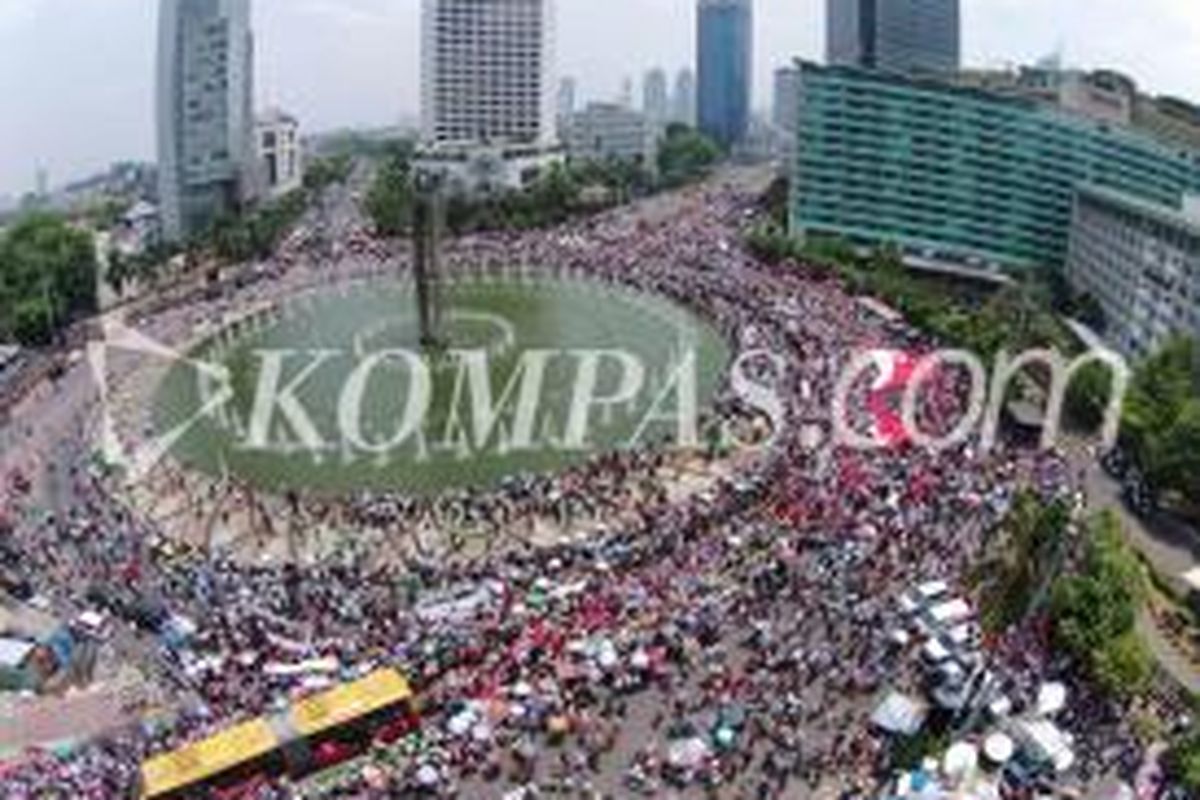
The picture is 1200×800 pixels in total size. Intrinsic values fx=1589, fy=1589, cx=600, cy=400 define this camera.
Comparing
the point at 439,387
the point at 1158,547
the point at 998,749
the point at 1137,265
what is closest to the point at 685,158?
the point at 1137,265

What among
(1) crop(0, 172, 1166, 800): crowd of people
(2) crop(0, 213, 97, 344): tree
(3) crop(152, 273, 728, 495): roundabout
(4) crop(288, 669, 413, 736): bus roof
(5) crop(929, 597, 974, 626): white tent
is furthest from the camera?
(2) crop(0, 213, 97, 344): tree

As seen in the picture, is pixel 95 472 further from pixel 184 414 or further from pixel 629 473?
pixel 629 473

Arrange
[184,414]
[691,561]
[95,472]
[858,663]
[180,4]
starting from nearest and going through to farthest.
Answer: [858,663] < [691,561] < [95,472] < [184,414] < [180,4]

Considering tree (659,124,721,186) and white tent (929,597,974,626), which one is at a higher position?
tree (659,124,721,186)

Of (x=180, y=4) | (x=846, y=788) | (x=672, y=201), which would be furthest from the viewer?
(x=672, y=201)

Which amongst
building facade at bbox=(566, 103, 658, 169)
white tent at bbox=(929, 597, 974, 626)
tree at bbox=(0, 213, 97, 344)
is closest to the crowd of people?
white tent at bbox=(929, 597, 974, 626)

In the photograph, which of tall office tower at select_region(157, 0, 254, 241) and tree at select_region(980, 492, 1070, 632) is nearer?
tree at select_region(980, 492, 1070, 632)

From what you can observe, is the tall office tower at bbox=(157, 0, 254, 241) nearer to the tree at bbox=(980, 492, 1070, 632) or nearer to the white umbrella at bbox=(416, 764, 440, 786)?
the tree at bbox=(980, 492, 1070, 632)

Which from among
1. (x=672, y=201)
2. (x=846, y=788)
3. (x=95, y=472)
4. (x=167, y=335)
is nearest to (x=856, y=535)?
(x=846, y=788)
